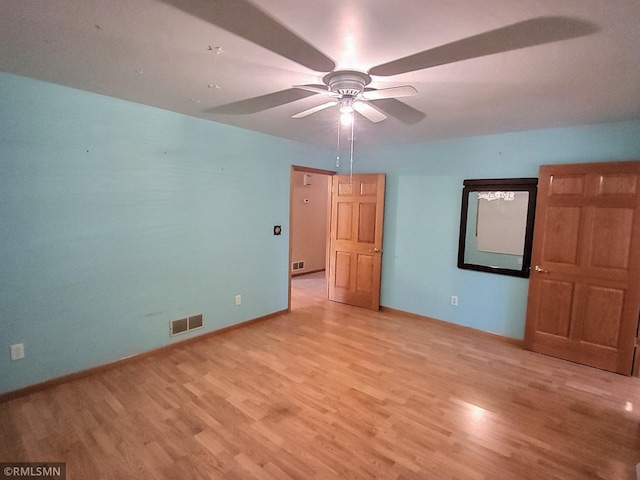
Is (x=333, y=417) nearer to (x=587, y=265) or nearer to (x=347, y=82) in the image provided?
(x=347, y=82)

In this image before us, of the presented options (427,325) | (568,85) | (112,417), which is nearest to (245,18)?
(568,85)

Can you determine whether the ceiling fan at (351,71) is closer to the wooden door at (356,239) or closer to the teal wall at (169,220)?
the teal wall at (169,220)

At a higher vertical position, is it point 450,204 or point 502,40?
Result: point 502,40

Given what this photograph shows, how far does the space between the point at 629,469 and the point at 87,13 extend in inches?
152

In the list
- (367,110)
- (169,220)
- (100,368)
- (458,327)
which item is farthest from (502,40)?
(100,368)

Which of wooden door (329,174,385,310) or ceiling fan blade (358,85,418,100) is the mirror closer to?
wooden door (329,174,385,310)

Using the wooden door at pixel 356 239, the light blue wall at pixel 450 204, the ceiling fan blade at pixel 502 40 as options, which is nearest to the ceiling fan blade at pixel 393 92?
the ceiling fan blade at pixel 502 40

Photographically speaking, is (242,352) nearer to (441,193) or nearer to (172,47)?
(172,47)

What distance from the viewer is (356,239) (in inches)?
195

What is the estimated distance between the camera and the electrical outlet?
2.47 metres

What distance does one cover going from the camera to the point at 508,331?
3.80 m

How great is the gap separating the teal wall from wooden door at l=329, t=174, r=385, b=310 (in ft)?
0.61

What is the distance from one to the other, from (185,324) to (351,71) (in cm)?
296

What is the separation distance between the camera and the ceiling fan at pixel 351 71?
149cm
